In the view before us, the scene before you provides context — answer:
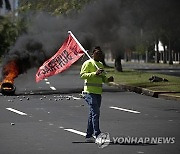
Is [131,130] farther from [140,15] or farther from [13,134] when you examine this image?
[140,15]

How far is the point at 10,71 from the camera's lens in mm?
24875

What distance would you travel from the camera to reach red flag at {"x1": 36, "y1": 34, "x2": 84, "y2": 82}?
1266 centimetres

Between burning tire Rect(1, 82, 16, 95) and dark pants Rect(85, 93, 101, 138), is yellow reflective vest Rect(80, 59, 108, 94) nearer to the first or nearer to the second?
dark pants Rect(85, 93, 101, 138)

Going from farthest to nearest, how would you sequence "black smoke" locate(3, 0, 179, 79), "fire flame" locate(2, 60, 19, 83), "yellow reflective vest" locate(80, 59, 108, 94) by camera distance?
1. "black smoke" locate(3, 0, 179, 79)
2. "fire flame" locate(2, 60, 19, 83)
3. "yellow reflective vest" locate(80, 59, 108, 94)

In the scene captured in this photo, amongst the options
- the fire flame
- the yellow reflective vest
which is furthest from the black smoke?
the yellow reflective vest

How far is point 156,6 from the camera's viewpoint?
25.6 m

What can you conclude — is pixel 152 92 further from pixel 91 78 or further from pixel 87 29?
pixel 91 78

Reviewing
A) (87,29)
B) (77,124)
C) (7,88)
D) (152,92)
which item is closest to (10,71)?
(7,88)

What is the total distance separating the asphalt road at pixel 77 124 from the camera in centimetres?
1039

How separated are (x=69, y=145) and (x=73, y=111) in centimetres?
661

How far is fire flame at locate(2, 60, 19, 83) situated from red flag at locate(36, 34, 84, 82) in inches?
401

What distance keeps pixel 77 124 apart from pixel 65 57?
1845mm

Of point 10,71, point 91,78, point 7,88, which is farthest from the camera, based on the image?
point 10,71

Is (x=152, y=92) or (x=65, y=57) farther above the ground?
(x=65, y=57)
